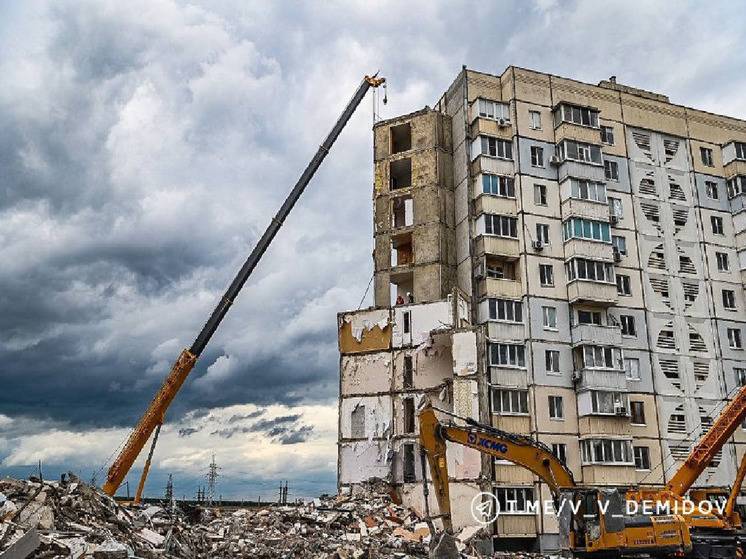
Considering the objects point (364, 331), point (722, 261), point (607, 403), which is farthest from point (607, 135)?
point (364, 331)

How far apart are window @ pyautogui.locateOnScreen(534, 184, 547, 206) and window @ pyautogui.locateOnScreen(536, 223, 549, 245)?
1.56m

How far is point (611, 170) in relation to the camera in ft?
163

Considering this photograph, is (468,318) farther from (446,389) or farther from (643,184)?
(643,184)

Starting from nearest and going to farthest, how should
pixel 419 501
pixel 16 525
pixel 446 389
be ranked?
pixel 16 525
pixel 419 501
pixel 446 389

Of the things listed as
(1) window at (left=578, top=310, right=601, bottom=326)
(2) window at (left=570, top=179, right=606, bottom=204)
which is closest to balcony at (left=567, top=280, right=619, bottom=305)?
(1) window at (left=578, top=310, right=601, bottom=326)

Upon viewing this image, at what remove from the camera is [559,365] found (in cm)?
4338

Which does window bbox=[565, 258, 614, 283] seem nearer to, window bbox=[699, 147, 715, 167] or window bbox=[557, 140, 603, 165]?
window bbox=[557, 140, 603, 165]

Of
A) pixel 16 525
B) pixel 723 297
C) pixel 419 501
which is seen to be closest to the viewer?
pixel 16 525

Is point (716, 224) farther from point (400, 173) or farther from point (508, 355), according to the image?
point (400, 173)

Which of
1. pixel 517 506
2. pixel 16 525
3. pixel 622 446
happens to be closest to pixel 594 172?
pixel 622 446

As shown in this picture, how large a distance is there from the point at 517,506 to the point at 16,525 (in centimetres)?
2903

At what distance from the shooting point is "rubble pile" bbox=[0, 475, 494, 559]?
1608 centimetres

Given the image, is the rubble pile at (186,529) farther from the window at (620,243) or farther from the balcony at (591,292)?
the window at (620,243)

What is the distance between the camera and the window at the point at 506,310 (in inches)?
1684
